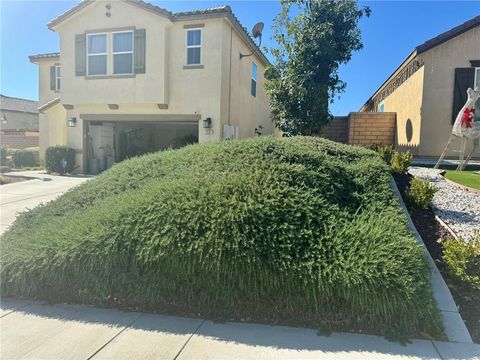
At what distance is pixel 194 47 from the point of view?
1330 cm

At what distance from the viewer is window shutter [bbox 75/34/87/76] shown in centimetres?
1416

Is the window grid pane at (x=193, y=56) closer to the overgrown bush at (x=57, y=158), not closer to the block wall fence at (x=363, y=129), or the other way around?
the block wall fence at (x=363, y=129)

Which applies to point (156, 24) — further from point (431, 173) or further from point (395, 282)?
point (395, 282)

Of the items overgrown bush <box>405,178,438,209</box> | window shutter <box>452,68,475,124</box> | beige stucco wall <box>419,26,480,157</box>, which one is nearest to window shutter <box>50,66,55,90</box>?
beige stucco wall <box>419,26,480,157</box>

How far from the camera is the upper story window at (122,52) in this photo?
1362cm

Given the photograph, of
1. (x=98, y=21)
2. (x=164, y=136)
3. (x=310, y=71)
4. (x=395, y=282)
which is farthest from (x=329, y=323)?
(x=164, y=136)

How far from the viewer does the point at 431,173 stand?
28.4 ft

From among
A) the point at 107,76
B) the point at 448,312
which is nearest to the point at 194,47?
the point at 107,76

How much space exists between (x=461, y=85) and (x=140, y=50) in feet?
38.6

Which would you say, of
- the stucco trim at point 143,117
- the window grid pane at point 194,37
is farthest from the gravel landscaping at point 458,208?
the window grid pane at point 194,37

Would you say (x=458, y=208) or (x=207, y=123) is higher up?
(x=207, y=123)

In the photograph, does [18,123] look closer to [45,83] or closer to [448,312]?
[45,83]

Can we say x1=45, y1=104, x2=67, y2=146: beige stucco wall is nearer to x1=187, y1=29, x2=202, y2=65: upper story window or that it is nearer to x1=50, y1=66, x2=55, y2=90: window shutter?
x1=50, y1=66, x2=55, y2=90: window shutter

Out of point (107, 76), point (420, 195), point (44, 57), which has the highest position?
point (44, 57)
